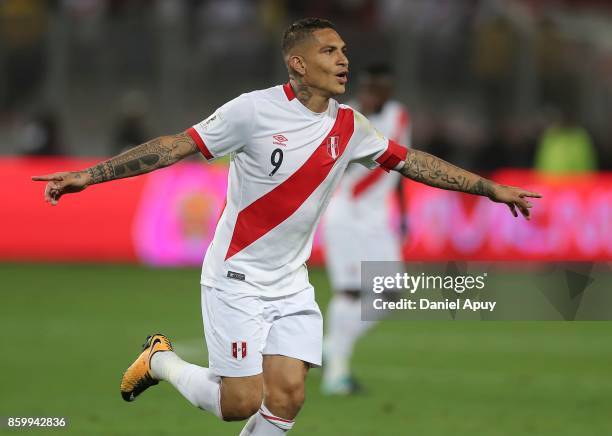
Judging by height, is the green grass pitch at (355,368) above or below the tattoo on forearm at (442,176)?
below

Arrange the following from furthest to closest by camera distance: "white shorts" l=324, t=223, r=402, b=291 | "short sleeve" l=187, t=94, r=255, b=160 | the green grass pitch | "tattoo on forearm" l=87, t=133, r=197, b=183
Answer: "white shorts" l=324, t=223, r=402, b=291 < the green grass pitch < "short sleeve" l=187, t=94, r=255, b=160 < "tattoo on forearm" l=87, t=133, r=197, b=183

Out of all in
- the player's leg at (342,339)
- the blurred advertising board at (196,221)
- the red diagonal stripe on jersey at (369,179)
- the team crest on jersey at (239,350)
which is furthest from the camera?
the blurred advertising board at (196,221)

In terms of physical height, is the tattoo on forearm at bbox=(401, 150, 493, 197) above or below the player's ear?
below

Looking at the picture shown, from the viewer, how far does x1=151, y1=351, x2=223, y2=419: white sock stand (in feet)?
23.2

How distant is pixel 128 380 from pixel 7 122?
1329 cm

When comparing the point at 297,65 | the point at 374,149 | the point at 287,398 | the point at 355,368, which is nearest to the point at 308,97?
the point at 297,65

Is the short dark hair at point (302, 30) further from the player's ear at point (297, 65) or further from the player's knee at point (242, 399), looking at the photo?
the player's knee at point (242, 399)

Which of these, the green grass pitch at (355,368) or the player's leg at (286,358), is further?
the green grass pitch at (355,368)

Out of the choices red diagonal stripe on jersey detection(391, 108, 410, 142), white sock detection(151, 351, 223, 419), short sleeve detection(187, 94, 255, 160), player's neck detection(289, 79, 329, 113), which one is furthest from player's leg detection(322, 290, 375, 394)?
short sleeve detection(187, 94, 255, 160)

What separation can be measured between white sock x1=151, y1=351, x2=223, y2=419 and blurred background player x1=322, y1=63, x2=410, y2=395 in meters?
3.02

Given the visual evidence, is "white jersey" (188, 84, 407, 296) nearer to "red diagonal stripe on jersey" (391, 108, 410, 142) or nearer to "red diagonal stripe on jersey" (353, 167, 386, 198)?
"red diagonal stripe on jersey" (391, 108, 410, 142)

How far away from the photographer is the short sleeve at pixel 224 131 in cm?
684

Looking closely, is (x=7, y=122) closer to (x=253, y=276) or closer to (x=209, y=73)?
(x=209, y=73)

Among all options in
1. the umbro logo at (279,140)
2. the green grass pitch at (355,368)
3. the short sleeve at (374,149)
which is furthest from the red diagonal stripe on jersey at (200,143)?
the green grass pitch at (355,368)
